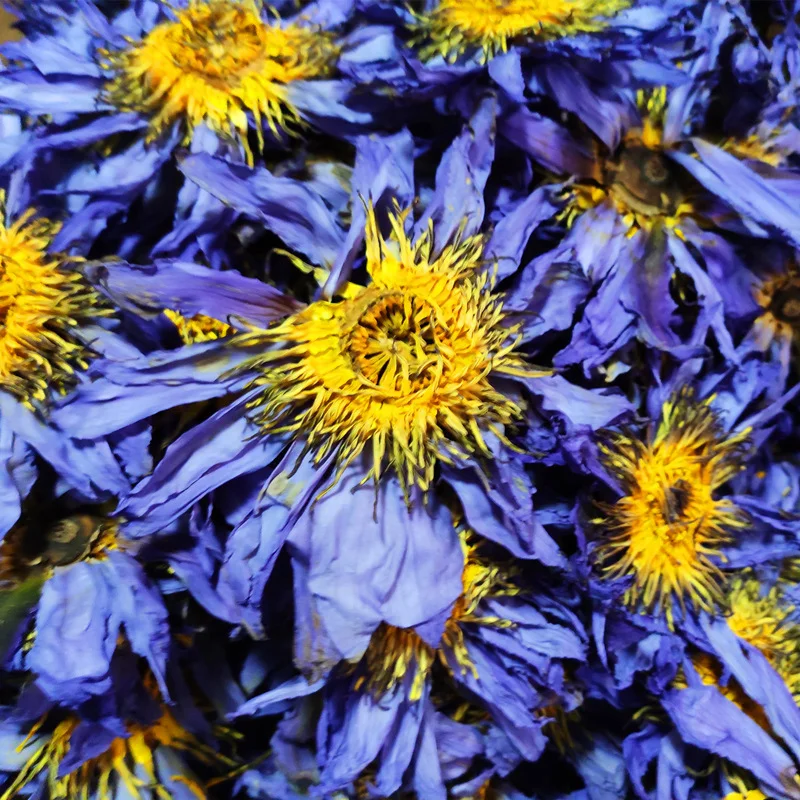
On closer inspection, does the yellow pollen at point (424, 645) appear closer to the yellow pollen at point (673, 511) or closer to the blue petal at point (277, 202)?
the yellow pollen at point (673, 511)

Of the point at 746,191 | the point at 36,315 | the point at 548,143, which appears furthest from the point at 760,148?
the point at 36,315

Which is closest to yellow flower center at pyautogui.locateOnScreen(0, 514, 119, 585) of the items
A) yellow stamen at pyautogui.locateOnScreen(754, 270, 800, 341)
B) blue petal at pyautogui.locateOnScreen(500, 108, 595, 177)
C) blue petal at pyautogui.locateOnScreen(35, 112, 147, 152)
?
blue petal at pyautogui.locateOnScreen(35, 112, 147, 152)

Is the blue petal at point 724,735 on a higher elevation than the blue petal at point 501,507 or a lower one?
lower

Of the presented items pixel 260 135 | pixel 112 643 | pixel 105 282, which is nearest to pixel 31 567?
pixel 112 643

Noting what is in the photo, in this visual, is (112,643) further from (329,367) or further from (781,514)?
(781,514)

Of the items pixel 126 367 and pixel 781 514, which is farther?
pixel 781 514

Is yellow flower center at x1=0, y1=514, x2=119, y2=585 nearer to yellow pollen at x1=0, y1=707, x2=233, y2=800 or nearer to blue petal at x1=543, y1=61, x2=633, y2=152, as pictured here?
yellow pollen at x1=0, y1=707, x2=233, y2=800

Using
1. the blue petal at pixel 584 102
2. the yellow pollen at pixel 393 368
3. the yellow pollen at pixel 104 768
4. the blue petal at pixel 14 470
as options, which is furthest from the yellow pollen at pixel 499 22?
the yellow pollen at pixel 104 768
